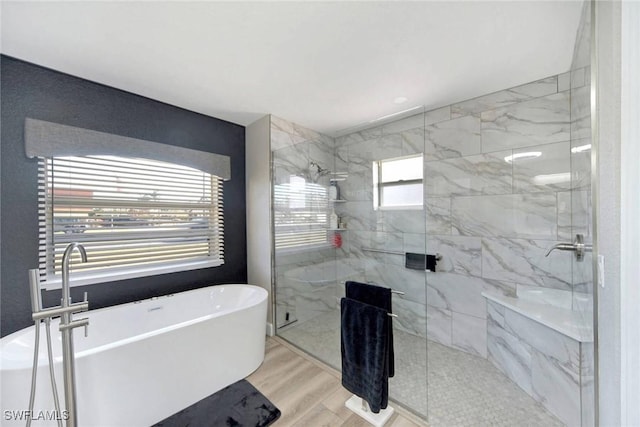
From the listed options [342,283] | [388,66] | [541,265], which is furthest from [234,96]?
[541,265]

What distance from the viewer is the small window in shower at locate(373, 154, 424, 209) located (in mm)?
2004

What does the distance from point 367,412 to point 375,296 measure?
2.55ft

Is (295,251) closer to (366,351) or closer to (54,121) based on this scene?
(366,351)

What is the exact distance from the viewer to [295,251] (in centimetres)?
290

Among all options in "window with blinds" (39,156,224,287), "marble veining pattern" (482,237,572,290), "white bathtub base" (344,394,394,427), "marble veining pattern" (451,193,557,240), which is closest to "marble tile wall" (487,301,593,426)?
"marble veining pattern" (482,237,572,290)

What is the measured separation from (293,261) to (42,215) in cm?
217

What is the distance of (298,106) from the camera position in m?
2.52

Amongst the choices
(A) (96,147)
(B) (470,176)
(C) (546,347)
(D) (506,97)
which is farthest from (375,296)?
(A) (96,147)

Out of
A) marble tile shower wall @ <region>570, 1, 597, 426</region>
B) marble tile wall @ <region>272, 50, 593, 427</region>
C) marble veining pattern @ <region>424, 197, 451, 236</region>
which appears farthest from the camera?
marble veining pattern @ <region>424, 197, 451, 236</region>

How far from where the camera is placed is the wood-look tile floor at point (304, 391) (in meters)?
1.61

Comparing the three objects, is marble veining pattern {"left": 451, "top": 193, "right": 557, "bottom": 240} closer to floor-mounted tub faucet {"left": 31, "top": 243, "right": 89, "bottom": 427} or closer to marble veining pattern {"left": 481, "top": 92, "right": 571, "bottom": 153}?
marble veining pattern {"left": 481, "top": 92, "right": 571, "bottom": 153}

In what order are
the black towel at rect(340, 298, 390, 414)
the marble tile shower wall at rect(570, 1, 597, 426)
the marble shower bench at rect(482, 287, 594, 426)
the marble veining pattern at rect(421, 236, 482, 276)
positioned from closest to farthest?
the marble tile shower wall at rect(570, 1, 597, 426)
the marble shower bench at rect(482, 287, 594, 426)
the black towel at rect(340, 298, 390, 414)
the marble veining pattern at rect(421, 236, 482, 276)

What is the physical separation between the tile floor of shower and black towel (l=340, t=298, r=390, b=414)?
0.91 ft

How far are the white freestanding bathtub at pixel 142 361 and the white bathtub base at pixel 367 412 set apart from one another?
36.1 inches
